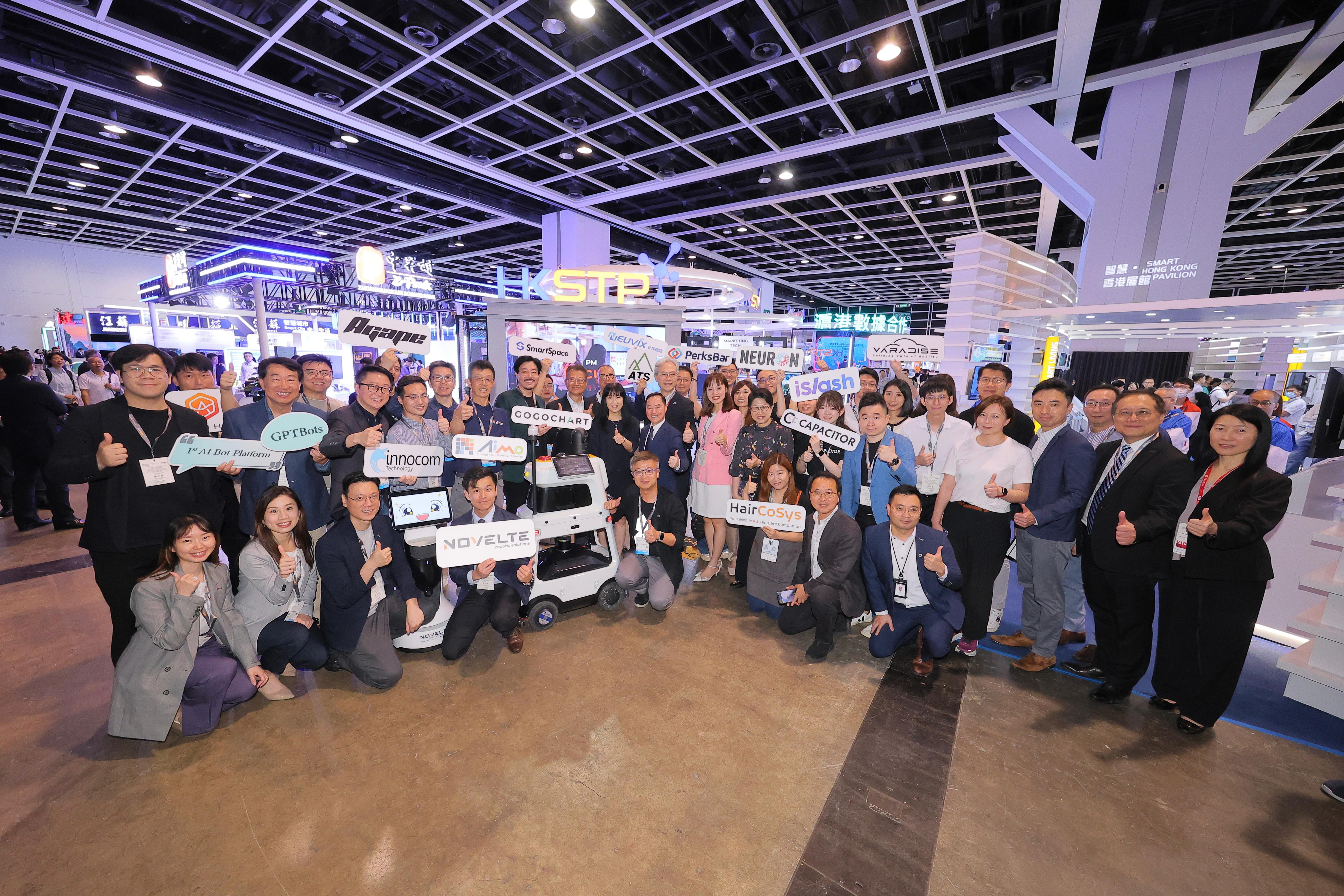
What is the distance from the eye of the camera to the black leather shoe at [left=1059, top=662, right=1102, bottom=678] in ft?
10.4

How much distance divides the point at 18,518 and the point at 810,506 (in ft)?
28.9

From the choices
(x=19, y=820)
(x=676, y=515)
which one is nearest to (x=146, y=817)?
(x=19, y=820)

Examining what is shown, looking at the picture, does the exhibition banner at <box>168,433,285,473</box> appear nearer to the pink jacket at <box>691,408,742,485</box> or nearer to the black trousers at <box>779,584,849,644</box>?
the pink jacket at <box>691,408,742,485</box>

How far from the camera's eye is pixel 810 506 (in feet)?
13.1

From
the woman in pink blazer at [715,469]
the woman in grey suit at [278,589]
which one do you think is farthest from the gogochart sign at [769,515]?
the woman in grey suit at [278,589]

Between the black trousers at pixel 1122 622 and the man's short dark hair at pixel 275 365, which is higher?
the man's short dark hair at pixel 275 365

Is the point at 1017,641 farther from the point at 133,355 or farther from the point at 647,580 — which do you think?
the point at 133,355

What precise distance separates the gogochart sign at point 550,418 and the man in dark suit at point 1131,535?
11.9 feet

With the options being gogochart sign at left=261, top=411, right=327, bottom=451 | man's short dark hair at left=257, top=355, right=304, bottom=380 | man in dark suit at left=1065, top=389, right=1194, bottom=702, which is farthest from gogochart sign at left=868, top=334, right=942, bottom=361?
man's short dark hair at left=257, top=355, right=304, bottom=380

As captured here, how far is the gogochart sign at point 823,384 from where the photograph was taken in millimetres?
4363

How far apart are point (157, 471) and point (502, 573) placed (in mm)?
1987

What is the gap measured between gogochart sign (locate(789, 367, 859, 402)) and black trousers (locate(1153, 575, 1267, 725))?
7.97 ft

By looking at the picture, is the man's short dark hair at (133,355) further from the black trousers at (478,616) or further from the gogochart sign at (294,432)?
the black trousers at (478,616)

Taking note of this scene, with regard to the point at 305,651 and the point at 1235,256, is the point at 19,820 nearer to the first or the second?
the point at 305,651
